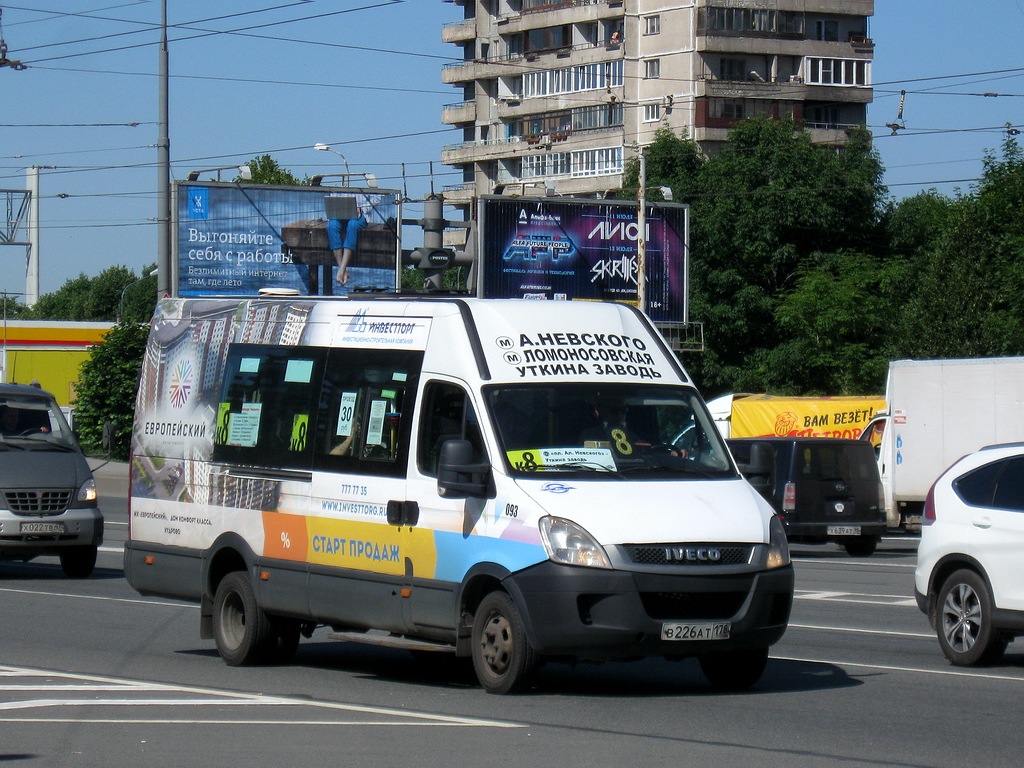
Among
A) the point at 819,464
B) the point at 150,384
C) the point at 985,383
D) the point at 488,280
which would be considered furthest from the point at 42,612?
the point at 488,280

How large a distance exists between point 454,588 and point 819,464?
16.5 metres

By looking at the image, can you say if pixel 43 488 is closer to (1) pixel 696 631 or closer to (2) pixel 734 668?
(2) pixel 734 668

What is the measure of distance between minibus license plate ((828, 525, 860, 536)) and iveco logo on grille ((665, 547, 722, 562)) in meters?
16.2

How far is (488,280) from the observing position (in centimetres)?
4512

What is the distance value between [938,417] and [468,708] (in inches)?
859

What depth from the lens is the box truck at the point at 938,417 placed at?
28469 millimetres

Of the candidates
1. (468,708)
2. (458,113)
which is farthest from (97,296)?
(468,708)

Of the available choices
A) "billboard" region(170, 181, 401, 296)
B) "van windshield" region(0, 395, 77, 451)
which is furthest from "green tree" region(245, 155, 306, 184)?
"van windshield" region(0, 395, 77, 451)

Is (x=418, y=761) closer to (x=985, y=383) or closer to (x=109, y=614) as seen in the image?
(x=109, y=614)

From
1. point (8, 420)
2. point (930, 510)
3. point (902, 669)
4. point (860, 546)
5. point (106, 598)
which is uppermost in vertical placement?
point (8, 420)

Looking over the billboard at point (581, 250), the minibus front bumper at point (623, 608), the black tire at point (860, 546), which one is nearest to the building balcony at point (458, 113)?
the billboard at point (581, 250)

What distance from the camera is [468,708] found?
923cm

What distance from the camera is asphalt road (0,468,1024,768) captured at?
25.6ft

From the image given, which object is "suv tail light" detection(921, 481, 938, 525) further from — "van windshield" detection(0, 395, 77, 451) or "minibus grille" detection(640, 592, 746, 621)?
"van windshield" detection(0, 395, 77, 451)
